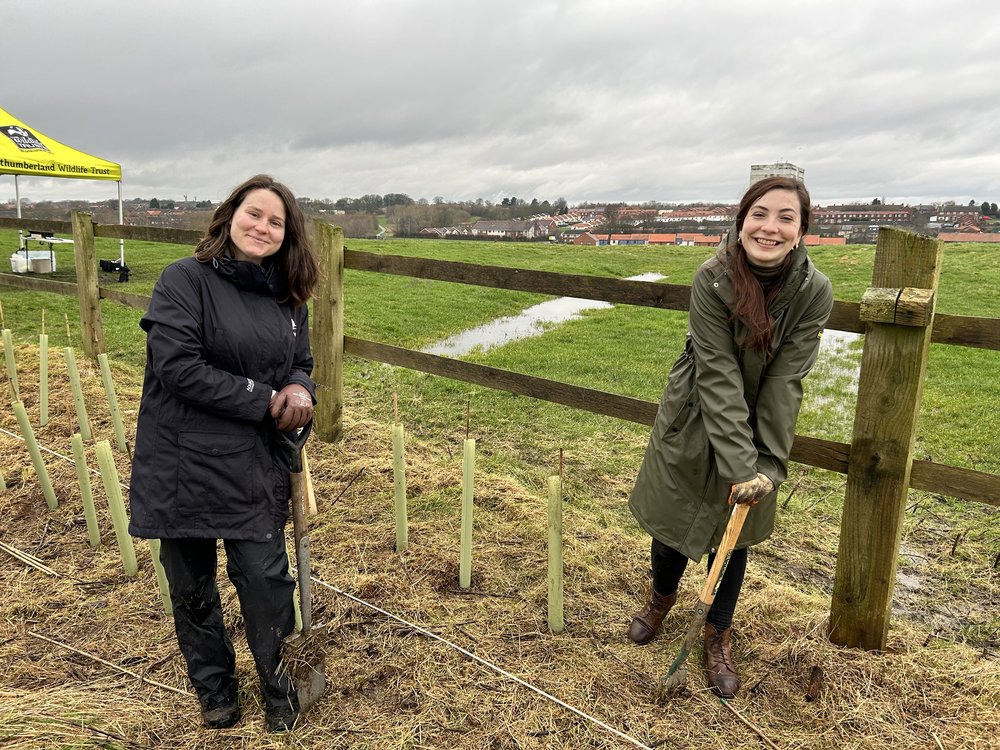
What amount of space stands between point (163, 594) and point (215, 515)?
118 cm

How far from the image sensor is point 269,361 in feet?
7.52

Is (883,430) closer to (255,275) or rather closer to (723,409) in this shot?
(723,409)

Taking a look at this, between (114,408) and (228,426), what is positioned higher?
(228,426)

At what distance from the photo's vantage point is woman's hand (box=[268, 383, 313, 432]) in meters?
2.22

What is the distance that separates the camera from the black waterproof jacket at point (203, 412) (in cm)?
206

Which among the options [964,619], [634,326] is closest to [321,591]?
[964,619]

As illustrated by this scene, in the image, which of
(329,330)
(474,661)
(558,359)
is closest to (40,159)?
(558,359)

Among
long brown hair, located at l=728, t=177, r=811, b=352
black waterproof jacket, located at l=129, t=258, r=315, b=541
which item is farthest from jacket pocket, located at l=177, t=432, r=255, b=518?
long brown hair, located at l=728, t=177, r=811, b=352

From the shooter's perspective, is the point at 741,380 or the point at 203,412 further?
the point at 741,380

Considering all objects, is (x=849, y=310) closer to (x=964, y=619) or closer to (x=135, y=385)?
(x=964, y=619)

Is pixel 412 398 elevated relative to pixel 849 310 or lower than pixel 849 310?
lower

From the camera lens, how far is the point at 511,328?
12992 millimetres

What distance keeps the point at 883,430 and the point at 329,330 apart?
3.72 meters

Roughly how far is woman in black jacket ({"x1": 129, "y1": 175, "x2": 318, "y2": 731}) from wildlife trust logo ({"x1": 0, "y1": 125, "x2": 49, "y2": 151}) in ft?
50.9
